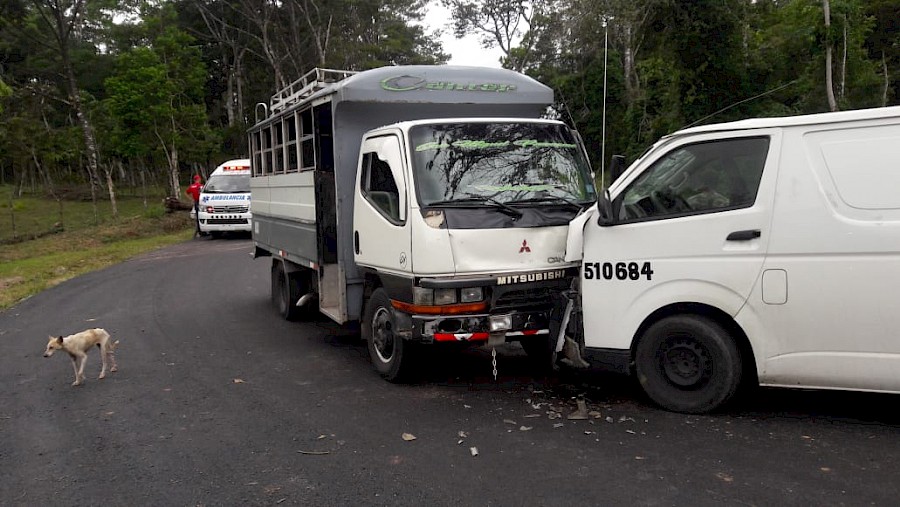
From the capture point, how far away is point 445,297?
19.1ft

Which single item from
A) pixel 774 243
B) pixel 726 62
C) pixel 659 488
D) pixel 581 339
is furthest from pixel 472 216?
pixel 726 62

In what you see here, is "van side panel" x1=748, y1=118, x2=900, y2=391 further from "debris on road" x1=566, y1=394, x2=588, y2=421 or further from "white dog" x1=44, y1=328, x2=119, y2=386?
"white dog" x1=44, y1=328, x2=119, y2=386

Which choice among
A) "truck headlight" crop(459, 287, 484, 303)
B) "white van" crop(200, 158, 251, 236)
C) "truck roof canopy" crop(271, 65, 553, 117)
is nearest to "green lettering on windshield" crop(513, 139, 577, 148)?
"truck roof canopy" crop(271, 65, 553, 117)

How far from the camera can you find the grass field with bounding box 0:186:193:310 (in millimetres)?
14883

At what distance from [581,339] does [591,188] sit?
1.52 meters

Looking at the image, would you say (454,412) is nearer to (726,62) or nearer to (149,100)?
(726,62)

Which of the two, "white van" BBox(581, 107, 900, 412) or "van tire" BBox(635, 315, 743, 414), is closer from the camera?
"white van" BBox(581, 107, 900, 412)

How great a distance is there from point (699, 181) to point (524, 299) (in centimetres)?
162

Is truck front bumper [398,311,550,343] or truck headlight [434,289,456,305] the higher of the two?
truck headlight [434,289,456,305]

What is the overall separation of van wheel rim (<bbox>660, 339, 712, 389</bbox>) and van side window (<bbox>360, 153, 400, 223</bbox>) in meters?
2.39

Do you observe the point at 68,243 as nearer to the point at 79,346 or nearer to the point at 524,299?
the point at 79,346

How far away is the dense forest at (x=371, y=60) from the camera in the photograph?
64.8ft

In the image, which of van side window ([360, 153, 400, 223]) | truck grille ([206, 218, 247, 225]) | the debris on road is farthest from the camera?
truck grille ([206, 218, 247, 225])

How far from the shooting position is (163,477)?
4645 mm
